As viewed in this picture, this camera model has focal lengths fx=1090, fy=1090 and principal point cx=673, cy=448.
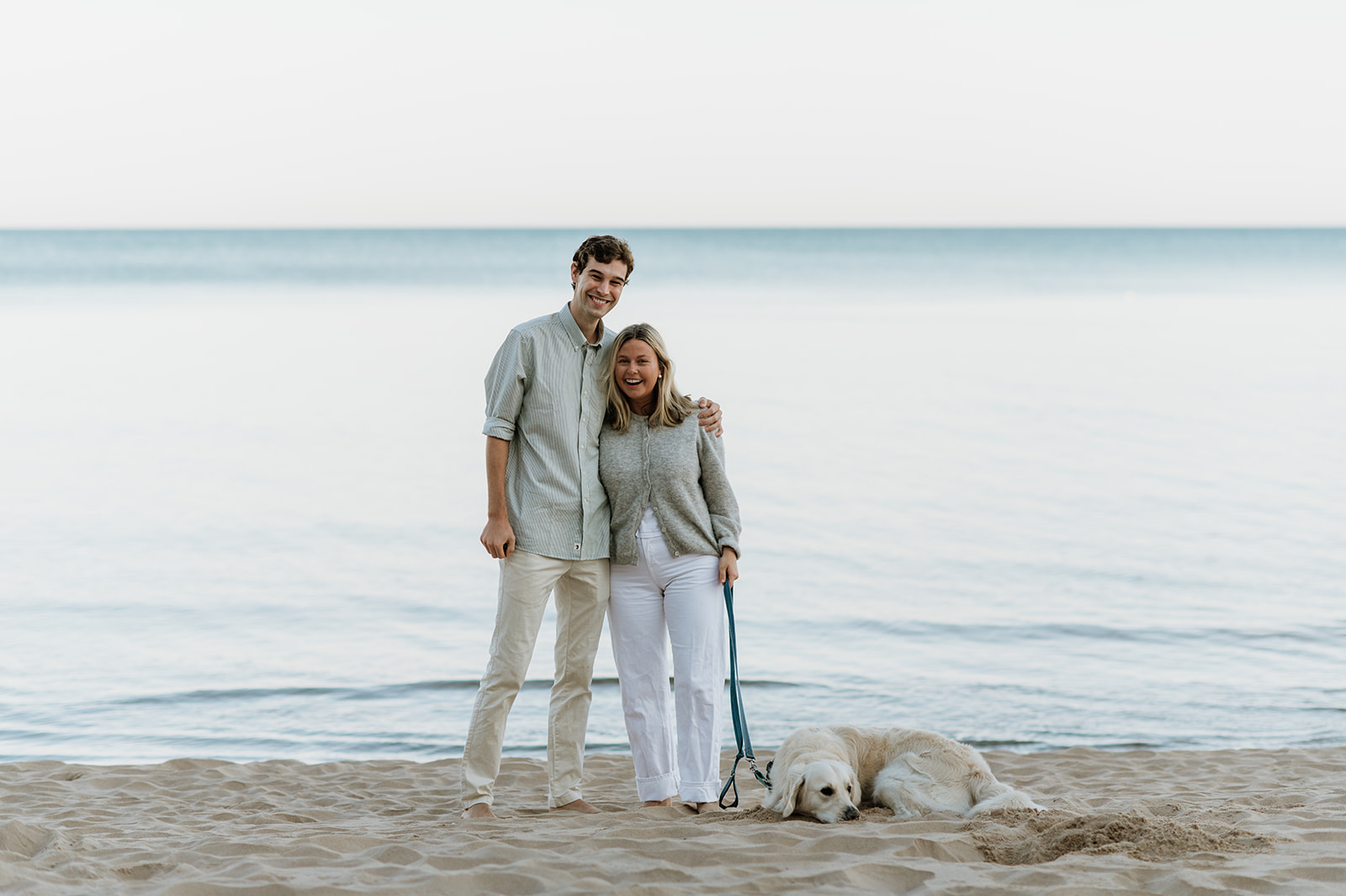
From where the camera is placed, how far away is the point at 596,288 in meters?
4.65

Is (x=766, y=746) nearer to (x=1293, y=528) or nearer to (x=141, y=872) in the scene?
(x=141, y=872)

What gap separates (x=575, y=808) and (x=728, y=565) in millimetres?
1300

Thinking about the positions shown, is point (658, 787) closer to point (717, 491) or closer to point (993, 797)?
point (717, 491)

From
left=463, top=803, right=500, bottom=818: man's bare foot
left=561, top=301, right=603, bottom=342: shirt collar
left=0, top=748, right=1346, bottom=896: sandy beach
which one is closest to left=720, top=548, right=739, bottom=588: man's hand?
left=0, top=748, right=1346, bottom=896: sandy beach

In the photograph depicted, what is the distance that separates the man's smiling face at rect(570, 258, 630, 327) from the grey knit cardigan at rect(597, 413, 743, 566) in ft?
1.61

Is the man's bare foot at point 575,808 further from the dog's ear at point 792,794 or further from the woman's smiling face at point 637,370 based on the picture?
the woman's smiling face at point 637,370

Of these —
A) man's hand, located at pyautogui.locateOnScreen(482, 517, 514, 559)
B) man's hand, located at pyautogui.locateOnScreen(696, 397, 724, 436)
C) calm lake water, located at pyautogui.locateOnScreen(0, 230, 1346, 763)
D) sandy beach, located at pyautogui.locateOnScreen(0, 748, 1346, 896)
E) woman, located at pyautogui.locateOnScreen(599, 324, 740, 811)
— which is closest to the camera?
sandy beach, located at pyautogui.locateOnScreen(0, 748, 1346, 896)

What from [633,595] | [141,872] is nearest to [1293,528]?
[633,595]

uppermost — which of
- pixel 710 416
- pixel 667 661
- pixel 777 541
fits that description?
pixel 710 416

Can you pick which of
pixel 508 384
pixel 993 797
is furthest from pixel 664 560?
pixel 993 797

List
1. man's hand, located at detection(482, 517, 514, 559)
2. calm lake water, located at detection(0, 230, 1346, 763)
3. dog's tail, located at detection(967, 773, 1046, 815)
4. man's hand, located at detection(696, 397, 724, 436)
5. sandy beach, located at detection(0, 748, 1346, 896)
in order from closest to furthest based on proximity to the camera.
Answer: sandy beach, located at detection(0, 748, 1346, 896) → dog's tail, located at detection(967, 773, 1046, 815) → man's hand, located at detection(482, 517, 514, 559) → man's hand, located at detection(696, 397, 724, 436) → calm lake water, located at detection(0, 230, 1346, 763)

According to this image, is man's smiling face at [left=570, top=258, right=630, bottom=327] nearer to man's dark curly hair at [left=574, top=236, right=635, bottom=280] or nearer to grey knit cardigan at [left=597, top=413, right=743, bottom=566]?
man's dark curly hair at [left=574, top=236, right=635, bottom=280]

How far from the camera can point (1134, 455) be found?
14375 millimetres

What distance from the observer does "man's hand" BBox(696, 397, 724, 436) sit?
4.80m
